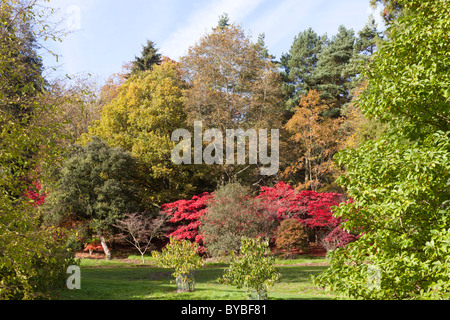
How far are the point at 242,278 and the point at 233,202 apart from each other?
874cm

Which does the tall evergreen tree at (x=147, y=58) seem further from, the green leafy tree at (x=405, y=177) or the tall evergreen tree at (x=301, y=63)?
the green leafy tree at (x=405, y=177)

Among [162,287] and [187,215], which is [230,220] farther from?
[162,287]

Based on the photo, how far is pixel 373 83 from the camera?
505 cm

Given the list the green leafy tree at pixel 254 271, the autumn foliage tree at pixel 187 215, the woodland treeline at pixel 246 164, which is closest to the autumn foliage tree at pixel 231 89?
the woodland treeline at pixel 246 164

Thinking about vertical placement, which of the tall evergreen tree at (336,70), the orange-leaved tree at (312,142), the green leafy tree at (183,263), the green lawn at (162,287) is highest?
the tall evergreen tree at (336,70)

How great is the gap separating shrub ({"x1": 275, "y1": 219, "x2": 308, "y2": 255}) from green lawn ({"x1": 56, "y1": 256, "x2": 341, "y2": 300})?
160 centimetres

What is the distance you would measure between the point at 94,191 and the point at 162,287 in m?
9.99

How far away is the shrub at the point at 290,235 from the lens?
16953 millimetres

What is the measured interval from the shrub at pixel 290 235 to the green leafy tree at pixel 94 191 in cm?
727

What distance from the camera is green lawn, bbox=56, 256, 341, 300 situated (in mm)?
8555

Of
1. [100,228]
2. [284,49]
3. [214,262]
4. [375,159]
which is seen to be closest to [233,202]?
[214,262]

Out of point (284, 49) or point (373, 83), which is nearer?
point (373, 83)

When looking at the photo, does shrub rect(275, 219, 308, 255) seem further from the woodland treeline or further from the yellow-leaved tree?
the yellow-leaved tree

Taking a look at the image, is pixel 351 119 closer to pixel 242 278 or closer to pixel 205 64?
pixel 205 64
